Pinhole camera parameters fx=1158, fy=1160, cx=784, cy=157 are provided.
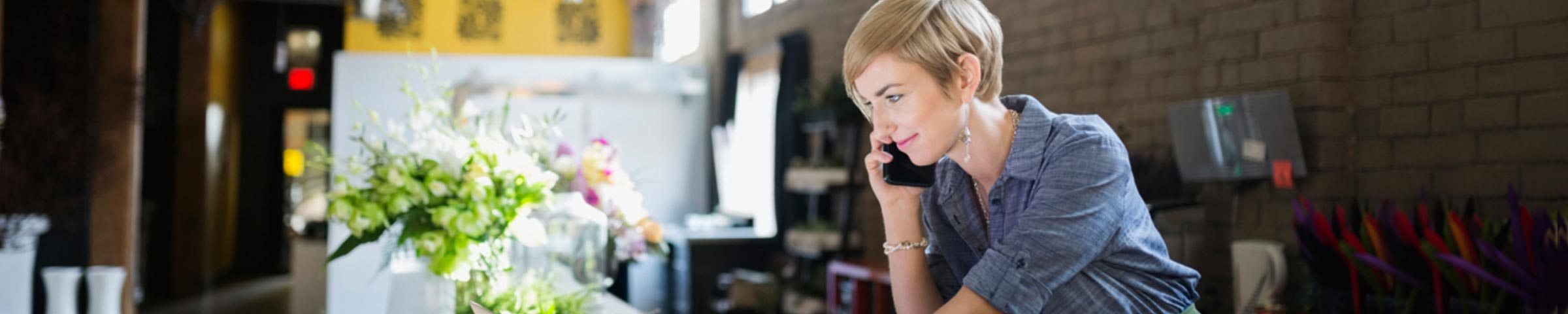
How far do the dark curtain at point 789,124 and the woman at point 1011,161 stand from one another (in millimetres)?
Answer: 5337

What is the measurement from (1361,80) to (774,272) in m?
4.17

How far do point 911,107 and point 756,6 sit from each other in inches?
260

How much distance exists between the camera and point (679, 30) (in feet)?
28.7

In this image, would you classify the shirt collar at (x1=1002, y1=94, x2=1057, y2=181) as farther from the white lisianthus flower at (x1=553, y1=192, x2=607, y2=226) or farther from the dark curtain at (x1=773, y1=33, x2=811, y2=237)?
the dark curtain at (x1=773, y1=33, x2=811, y2=237)

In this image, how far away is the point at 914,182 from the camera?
1328mm

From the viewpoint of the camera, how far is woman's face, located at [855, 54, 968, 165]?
117 centimetres

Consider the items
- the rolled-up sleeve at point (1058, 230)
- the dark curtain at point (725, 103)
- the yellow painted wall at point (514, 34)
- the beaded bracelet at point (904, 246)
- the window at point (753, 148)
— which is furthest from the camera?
the yellow painted wall at point (514, 34)

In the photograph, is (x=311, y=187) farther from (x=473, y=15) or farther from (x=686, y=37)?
(x=686, y=37)

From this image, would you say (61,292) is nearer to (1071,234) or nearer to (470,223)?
(470,223)

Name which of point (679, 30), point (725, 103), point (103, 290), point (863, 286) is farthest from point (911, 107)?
point (679, 30)

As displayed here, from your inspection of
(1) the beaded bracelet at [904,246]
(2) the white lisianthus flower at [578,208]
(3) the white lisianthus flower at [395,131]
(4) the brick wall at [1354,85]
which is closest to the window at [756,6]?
(4) the brick wall at [1354,85]

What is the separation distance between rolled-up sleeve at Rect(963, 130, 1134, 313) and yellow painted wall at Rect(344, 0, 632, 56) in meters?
7.33

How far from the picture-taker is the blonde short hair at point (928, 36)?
3.80ft

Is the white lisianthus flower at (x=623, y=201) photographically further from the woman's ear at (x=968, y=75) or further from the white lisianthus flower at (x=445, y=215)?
the woman's ear at (x=968, y=75)
